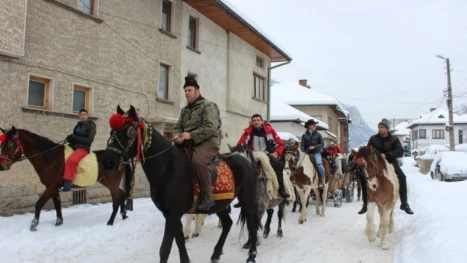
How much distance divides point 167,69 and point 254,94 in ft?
27.5

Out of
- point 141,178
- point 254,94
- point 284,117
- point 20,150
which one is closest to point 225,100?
point 254,94

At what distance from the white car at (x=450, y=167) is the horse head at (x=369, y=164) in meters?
18.9

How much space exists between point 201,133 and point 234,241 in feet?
10.1

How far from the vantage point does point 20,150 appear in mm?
7574

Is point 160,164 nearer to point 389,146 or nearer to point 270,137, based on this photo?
point 270,137

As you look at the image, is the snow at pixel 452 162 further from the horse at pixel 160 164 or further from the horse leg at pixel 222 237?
the horse at pixel 160 164

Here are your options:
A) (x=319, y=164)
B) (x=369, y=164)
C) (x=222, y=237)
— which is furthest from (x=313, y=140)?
(x=222, y=237)

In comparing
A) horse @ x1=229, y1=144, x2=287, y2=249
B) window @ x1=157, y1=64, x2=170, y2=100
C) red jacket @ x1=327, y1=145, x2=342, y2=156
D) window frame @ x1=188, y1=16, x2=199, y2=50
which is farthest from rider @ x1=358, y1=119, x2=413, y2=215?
window frame @ x1=188, y1=16, x2=199, y2=50

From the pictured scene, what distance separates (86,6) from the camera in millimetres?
11625

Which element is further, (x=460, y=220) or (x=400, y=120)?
(x=400, y=120)

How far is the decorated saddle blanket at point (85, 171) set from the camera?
26.4 ft

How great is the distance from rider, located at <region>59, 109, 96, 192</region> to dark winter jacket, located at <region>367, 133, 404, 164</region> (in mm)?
5934

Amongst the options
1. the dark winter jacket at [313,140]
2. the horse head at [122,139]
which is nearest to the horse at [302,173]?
the dark winter jacket at [313,140]

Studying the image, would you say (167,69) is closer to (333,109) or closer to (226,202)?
(226,202)
